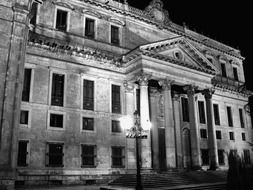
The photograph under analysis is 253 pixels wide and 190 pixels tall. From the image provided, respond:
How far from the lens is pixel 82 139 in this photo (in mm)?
22062

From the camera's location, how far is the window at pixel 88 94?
76.2ft

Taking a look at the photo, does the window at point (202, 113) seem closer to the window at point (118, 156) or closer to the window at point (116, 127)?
the window at point (116, 127)

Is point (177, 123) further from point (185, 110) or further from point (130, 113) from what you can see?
point (130, 113)

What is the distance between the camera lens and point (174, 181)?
63.3 ft

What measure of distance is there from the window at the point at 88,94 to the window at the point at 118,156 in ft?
15.2

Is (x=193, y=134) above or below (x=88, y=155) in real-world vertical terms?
above

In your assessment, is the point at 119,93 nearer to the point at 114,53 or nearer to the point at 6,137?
the point at 114,53

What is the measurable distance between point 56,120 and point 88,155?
13.7ft

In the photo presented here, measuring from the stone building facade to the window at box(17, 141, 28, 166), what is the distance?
75 millimetres

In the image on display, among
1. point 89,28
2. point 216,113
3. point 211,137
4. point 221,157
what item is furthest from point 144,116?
point 221,157

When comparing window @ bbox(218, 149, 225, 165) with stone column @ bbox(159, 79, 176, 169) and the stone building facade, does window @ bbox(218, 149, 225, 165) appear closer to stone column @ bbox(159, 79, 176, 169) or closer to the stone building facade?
the stone building facade

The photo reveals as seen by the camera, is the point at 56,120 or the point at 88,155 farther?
the point at 88,155

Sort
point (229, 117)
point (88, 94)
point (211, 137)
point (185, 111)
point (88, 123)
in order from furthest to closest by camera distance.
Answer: point (229, 117) < point (185, 111) < point (211, 137) < point (88, 94) < point (88, 123)

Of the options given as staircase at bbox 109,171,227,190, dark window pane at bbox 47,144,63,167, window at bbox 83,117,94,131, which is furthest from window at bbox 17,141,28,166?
staircase at bbox 109,171,227,190
